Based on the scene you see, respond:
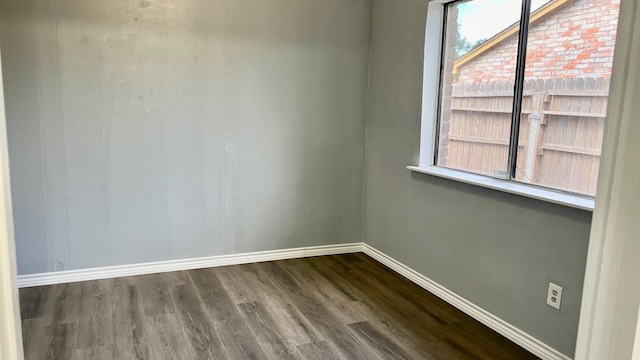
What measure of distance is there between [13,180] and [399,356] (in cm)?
253

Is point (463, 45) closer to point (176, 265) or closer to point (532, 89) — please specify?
point (532, 89)

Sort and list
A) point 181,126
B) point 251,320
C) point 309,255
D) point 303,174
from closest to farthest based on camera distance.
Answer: point 251,320 < point 181,126 < point 303,174 < point 309,255

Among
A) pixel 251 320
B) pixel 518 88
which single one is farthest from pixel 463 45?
pixel 251 320

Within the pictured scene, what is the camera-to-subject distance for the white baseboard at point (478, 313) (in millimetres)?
2289

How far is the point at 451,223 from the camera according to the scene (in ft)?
9.40

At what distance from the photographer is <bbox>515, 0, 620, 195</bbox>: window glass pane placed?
2055 mm

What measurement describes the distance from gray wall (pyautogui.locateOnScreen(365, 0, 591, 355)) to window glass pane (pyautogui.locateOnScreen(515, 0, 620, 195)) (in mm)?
201

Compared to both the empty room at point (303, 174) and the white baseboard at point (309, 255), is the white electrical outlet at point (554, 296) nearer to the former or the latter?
the empty room at point (303, 174)

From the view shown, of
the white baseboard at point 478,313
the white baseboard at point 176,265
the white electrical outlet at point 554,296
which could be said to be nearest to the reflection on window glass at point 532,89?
the white electrical outlet at point 554,296

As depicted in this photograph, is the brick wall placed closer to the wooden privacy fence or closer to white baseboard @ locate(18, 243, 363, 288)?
the wooden privacy fence

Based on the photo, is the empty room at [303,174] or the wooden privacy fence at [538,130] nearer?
the wooden privacy fence at [538,130]

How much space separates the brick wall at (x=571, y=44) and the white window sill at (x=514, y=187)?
0.55 m

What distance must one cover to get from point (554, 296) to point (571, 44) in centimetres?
118

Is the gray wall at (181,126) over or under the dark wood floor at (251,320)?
over
